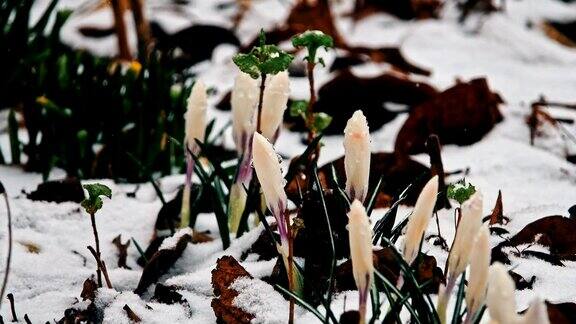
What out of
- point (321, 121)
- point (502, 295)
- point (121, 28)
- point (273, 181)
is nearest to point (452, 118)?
point (321, 121)

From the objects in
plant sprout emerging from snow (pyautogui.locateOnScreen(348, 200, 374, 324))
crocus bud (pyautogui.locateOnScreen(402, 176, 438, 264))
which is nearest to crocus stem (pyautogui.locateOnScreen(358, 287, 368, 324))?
plant sprout emerging from snow (pyautogui.locateOnScreen(348, 200, 374, 324))

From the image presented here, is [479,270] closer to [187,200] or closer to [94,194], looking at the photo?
[94,194]

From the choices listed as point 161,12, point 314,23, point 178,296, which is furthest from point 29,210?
point 161,12

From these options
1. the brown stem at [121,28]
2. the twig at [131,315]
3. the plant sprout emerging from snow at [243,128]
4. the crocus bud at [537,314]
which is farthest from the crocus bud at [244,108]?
the brown stem at [121,28]

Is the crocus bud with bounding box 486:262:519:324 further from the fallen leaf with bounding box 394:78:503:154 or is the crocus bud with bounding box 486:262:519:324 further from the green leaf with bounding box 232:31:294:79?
the fallen leaf with bounding box 394:78:503:154

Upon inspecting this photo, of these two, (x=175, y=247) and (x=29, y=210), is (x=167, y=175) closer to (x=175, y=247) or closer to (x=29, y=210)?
(x=29, y=210)

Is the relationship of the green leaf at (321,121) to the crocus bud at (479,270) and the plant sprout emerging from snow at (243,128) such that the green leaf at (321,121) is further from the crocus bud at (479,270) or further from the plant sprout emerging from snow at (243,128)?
the crocus bud at (479,270)
